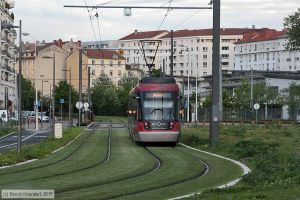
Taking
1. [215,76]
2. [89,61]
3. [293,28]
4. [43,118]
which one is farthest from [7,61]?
[215,76]

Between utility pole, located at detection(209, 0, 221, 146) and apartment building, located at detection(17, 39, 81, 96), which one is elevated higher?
apartment building, located at detection(17, 39, 81, 96)

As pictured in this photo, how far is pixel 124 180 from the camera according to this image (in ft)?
59.0

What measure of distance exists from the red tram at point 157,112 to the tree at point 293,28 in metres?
36.1

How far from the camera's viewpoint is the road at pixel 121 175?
1541 centimetres

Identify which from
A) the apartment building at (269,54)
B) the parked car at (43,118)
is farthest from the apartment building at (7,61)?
the apartment building at (269,54)

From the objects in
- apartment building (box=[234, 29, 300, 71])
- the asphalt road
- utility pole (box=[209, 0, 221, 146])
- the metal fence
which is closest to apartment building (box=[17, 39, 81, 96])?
apartment building (box=[234, 29, 300, 71])

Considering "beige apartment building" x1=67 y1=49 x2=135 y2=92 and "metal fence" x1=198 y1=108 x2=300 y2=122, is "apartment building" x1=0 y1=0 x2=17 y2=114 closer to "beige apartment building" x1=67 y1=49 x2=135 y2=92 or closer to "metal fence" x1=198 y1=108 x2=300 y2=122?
"beige apartment building" x1=67 y1=49 x2=135 y2=92

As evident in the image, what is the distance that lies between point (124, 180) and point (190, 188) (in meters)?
2.44

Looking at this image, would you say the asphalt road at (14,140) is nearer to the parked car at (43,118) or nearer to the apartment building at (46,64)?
the parked car at (43,118)

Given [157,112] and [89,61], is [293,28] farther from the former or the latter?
[89,61]

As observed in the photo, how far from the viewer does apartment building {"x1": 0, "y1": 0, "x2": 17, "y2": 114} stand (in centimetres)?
11869

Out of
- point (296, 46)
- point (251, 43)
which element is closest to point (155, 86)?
point (296, 46)

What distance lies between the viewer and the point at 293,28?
6894 cm

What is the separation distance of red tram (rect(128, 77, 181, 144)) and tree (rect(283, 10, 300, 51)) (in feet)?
118
